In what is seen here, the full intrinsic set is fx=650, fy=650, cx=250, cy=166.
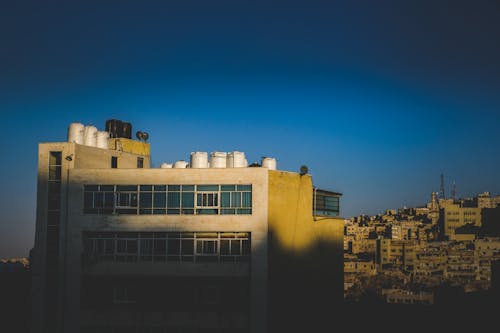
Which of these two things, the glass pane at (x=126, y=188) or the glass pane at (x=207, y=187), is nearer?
the glass pane at (x=207, y=187)

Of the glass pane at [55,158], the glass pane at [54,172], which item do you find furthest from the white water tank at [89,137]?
the glass pane at [54,172]

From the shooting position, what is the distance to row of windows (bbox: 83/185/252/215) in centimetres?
2978

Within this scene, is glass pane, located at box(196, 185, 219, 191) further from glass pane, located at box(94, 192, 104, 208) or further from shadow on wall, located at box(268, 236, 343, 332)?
glass pane, located at box(94, 192, 104, 208)

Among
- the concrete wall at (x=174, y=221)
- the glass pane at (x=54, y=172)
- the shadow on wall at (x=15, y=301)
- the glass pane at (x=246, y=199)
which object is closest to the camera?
the concrete wall at (x=174, y=221)

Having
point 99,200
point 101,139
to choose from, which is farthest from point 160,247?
point 101,139

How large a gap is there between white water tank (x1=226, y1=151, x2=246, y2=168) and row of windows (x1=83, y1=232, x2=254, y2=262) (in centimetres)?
402

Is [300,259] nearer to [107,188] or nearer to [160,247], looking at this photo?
[160,247]

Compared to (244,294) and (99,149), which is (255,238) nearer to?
(244,294)

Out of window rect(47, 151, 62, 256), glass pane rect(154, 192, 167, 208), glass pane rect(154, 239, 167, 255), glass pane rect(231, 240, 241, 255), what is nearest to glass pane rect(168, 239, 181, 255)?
glass pane rect(154, 239, 167, 255)

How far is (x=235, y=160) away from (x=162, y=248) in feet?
18.9

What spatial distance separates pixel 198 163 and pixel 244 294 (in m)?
7.07

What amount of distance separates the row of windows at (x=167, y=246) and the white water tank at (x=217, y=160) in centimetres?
387

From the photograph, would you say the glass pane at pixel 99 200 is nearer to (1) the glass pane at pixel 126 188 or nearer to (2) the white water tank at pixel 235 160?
(1) the glass pane at pixel 126 188

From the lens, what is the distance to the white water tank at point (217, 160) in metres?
32.2
